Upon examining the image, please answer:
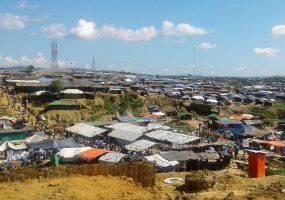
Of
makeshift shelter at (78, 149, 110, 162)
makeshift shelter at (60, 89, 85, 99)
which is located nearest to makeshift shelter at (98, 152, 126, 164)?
makeshift shelter at (78, 149, 110, 162)

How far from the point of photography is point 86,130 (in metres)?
37.7

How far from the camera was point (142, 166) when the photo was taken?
17.9 meters

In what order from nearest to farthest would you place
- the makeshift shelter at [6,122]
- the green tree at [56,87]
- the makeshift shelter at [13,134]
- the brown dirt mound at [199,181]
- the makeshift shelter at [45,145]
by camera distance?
1. the brown dirt mound at [199,181]
2. the makeshift shelter at [45,145]
3. the makeshift shelter at [13,134]
4. the makeshift shelter at [6,122]
5. the green tree at [56,87]

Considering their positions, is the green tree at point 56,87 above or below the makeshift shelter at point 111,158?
above

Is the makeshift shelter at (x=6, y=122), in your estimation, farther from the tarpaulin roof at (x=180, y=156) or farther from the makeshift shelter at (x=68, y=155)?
the tarpaulin roof at (x=180, y=156)

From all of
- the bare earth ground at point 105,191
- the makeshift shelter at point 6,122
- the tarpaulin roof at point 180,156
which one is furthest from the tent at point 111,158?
the makeshift shelter at point 6,122

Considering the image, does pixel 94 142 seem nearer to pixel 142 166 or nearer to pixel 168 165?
pixel 168 165

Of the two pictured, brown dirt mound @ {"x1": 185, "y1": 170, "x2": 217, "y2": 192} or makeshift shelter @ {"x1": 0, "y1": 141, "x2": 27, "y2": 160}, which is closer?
brown dirt mound @ {"x1": 185, "y1": 170, "x2": 217, "y2": 192}

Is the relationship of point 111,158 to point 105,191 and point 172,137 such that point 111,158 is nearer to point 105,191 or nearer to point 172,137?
point 172,137

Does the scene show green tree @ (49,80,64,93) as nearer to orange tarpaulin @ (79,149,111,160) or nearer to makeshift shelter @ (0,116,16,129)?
makeshift shelter @ (0,116,16,129)

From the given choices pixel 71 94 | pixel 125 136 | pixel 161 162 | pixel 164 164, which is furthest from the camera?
pixel 71 94

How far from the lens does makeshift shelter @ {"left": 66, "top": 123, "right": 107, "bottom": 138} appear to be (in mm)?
36719

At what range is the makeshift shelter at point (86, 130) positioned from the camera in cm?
3672

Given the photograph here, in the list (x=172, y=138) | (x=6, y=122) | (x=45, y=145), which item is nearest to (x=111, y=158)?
(x=45, y=145)
